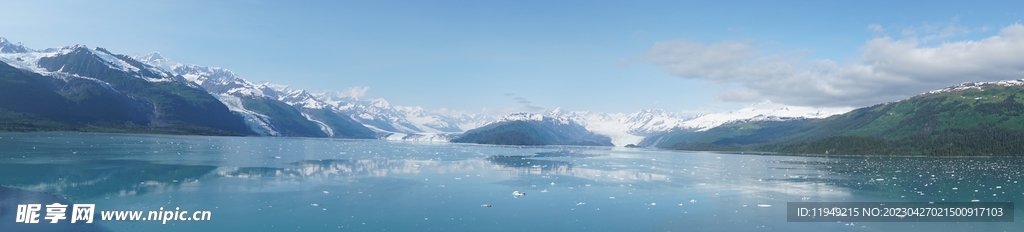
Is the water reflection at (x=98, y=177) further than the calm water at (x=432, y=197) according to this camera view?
Yes

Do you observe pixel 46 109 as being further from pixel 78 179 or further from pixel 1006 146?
pixel 1006 146

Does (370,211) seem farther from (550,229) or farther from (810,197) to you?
(810,197)

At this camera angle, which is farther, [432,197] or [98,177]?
[98,177]

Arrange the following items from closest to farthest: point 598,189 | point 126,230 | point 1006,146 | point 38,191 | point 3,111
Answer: point 126,230, point 38,191, point 598,189, point 1006,146, point 3,111

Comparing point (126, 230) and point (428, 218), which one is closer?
point (126, 230)

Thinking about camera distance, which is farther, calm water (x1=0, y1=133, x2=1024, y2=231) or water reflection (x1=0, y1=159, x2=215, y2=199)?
water reflection (x1=0, y1=159, x2=215, y2=199)

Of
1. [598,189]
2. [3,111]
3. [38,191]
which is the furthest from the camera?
[3,111]

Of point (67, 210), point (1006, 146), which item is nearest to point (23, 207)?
point (67, 210)

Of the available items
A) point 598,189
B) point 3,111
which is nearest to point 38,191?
point 598,189

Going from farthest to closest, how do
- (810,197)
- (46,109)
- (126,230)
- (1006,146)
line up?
1. (46,109)
2. (1006,146)
3. (810,197)
4. (126,230)
